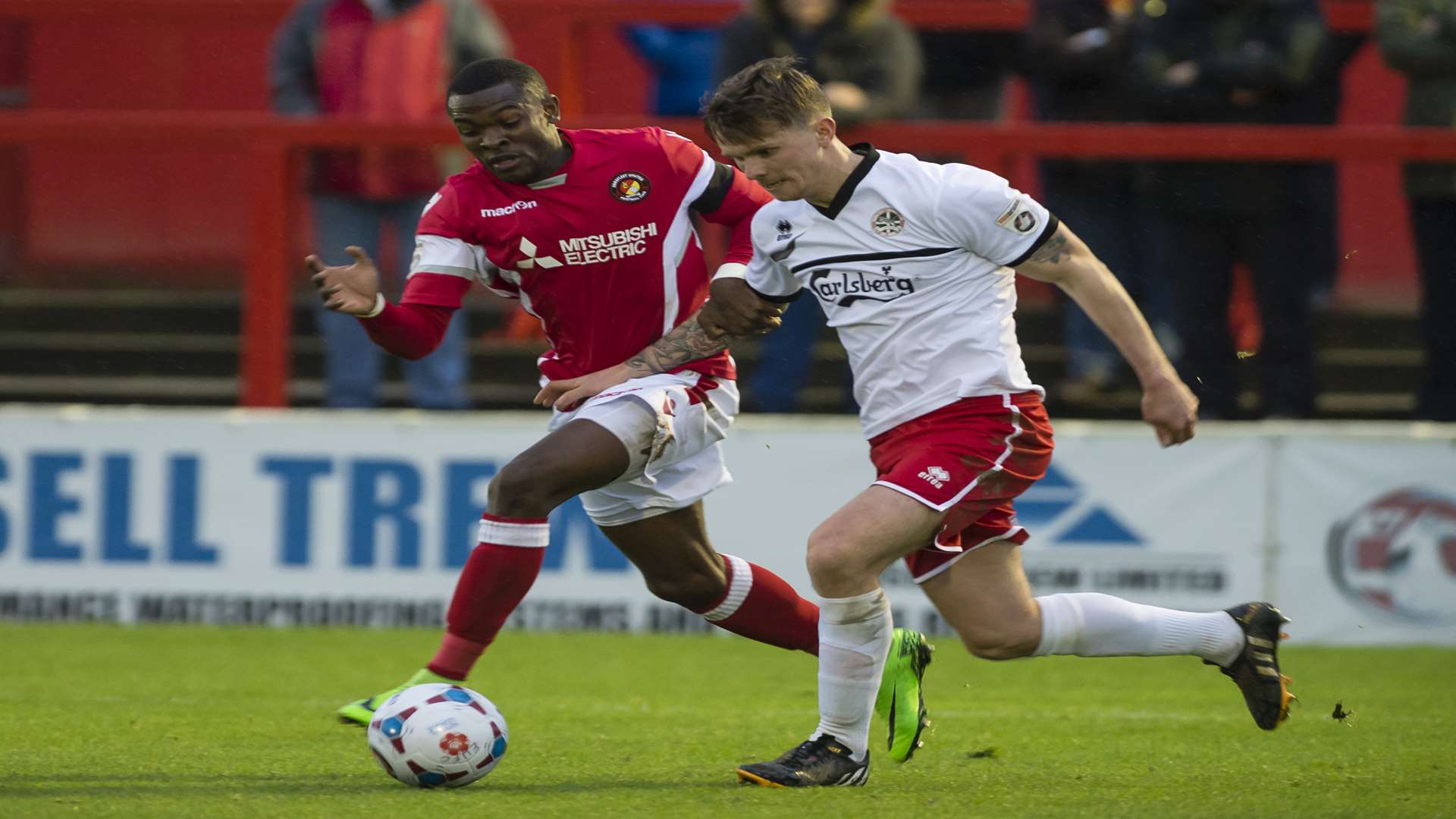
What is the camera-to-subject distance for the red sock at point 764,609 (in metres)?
5.53

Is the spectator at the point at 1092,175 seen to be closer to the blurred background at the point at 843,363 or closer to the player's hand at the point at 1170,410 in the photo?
the blurred background at the point at 843,363

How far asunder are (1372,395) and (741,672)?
3085 millimetres

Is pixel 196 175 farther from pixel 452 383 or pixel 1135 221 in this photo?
pixel 1135 221

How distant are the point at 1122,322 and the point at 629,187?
1.57m

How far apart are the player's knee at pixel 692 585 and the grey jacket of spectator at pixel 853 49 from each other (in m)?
3.36

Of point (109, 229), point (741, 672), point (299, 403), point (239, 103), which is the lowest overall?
point (741, 672)

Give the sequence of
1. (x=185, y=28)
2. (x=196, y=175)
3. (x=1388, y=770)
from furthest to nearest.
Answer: (x=185, y=28), (x=196, y=175), (x=1388, y=770)

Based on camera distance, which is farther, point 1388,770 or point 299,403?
point 299,403

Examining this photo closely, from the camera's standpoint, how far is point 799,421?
27.0 feet

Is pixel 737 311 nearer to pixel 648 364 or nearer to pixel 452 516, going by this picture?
pixel 648 364

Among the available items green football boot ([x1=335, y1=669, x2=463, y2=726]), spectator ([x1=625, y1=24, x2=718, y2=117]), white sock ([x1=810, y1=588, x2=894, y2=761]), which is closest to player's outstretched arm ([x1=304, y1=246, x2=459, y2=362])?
green football boot ([x1=335, y1=669, x2=463, y2=726])

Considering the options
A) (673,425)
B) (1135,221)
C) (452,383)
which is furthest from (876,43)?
(673,425)

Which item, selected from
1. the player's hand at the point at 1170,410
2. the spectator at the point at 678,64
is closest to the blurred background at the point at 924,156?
the spectator at the point at 678,64

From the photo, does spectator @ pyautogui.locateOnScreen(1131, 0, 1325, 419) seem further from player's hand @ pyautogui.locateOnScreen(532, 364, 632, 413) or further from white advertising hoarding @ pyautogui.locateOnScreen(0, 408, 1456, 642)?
player's hand @ pyautogui.locateOnScreen(532, 364, 632, 413)
